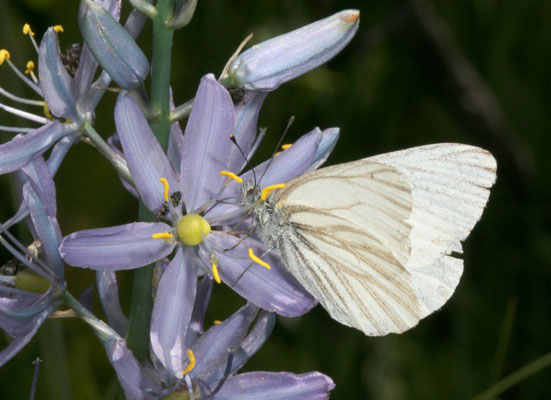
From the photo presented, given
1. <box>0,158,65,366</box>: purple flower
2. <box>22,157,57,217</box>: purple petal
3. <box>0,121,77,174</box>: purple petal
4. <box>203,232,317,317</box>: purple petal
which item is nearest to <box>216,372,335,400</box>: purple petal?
<box>203,232,317,317</box>: purple petal

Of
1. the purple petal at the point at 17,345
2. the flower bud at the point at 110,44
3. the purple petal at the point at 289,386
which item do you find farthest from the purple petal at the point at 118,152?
the purple petal at the point at 289,386

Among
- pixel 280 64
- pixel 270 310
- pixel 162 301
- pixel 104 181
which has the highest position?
pixel 104 181

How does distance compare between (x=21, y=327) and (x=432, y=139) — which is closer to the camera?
(x=21, y=327)

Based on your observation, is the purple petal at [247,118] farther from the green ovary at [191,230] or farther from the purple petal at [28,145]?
the purple petal at [28,145]

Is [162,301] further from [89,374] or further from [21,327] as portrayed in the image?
[89,374]

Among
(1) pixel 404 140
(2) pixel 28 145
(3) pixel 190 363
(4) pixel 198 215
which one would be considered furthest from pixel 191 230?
(1) pixel 404 140

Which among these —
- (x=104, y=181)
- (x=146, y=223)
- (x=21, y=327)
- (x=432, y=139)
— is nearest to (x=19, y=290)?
(x=21, y=327)
